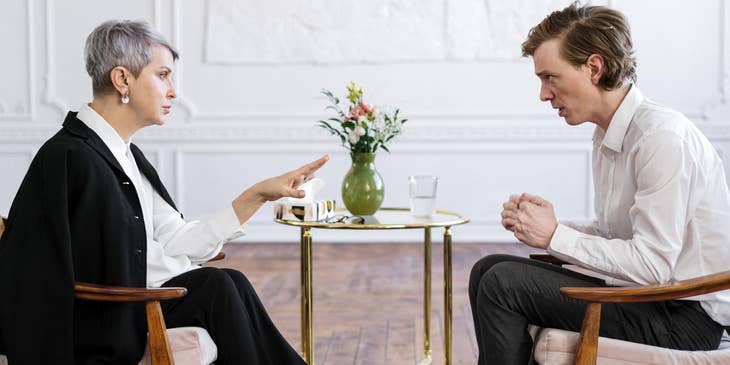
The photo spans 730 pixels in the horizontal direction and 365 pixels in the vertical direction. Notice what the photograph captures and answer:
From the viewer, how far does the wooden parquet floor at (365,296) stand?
328 centimetres

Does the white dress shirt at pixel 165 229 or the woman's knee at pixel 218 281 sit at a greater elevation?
the white dress shirt at pixel 165 229

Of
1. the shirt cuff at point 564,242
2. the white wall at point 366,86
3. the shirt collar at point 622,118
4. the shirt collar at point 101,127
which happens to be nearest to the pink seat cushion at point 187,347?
the shirt collar at point 101,127

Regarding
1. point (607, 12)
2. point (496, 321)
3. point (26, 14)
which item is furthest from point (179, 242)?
point (26, 14)

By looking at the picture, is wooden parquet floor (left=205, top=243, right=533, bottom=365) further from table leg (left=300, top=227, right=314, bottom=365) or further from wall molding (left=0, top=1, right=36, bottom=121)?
wall molding (left=0, top=1, right=36, bottom=121)

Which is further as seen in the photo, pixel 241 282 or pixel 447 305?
pixel 447 305

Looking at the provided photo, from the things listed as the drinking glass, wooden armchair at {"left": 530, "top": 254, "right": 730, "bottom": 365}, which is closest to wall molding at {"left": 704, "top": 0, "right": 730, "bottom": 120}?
the drinking glass

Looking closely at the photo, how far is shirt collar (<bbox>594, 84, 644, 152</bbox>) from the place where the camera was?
204 cm

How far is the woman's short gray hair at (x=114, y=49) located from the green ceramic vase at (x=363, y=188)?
0.94 metres

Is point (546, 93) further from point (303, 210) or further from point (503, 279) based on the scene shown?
point (303, 210)

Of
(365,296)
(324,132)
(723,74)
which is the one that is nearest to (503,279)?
(365,296)

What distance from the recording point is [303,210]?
264cm

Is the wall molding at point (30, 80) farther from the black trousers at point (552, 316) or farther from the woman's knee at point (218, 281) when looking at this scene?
the black trousers at point (552, 316)

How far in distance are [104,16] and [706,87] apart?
4.20 meters

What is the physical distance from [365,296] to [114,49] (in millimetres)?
2350
